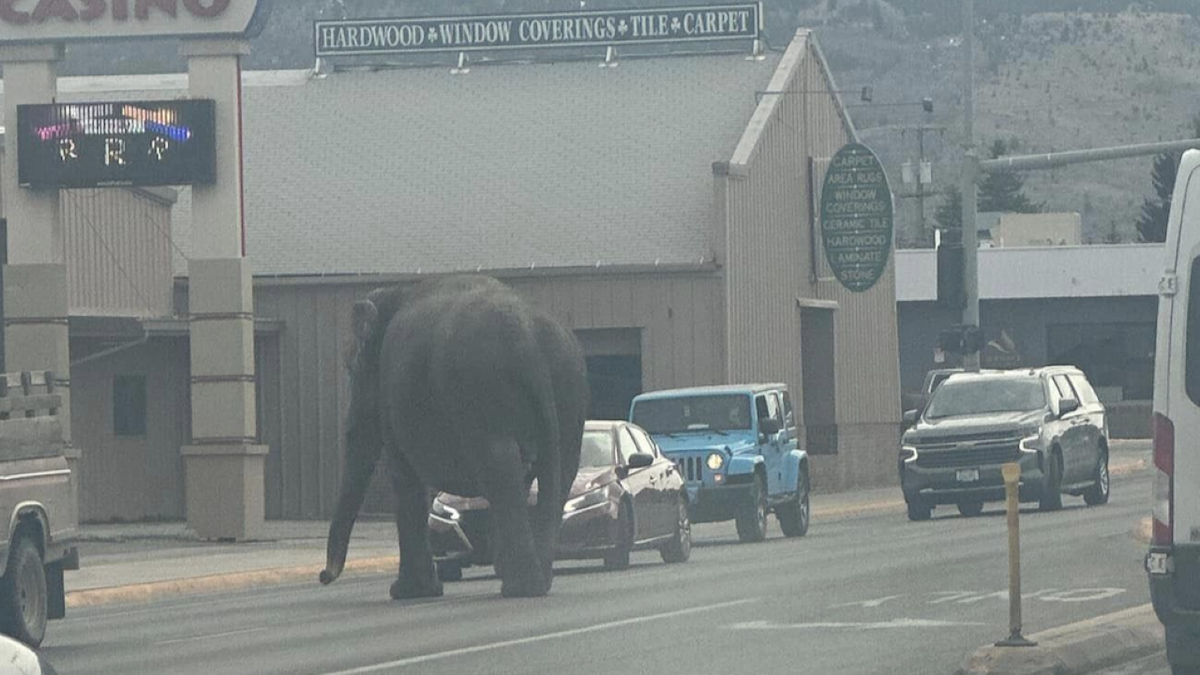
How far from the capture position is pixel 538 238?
155 feet

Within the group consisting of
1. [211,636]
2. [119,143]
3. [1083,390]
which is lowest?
[211,636]

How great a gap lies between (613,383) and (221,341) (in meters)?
12.7

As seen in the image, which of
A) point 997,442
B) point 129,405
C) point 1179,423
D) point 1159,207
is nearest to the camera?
point 1179,423

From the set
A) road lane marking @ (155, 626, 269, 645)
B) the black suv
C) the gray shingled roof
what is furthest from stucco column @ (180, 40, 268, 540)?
road lane marking @ (155, 626, 269, 645)

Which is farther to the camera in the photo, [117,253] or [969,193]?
[969,193]

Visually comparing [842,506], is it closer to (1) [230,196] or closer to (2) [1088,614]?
(1) [230,196]

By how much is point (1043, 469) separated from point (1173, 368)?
70.7ft

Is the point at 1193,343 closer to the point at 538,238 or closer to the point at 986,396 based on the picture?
the point at 986,396

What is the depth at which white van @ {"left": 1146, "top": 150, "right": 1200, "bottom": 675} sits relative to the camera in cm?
1358

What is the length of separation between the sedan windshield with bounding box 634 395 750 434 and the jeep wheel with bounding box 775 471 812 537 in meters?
1.38

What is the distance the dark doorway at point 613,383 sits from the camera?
46062 millimetres

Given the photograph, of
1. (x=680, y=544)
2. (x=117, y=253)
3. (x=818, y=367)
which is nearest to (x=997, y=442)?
(x=680, y=544)

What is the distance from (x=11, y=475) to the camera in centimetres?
1827

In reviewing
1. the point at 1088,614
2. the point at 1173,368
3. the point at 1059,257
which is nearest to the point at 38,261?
the point at 1088,614
